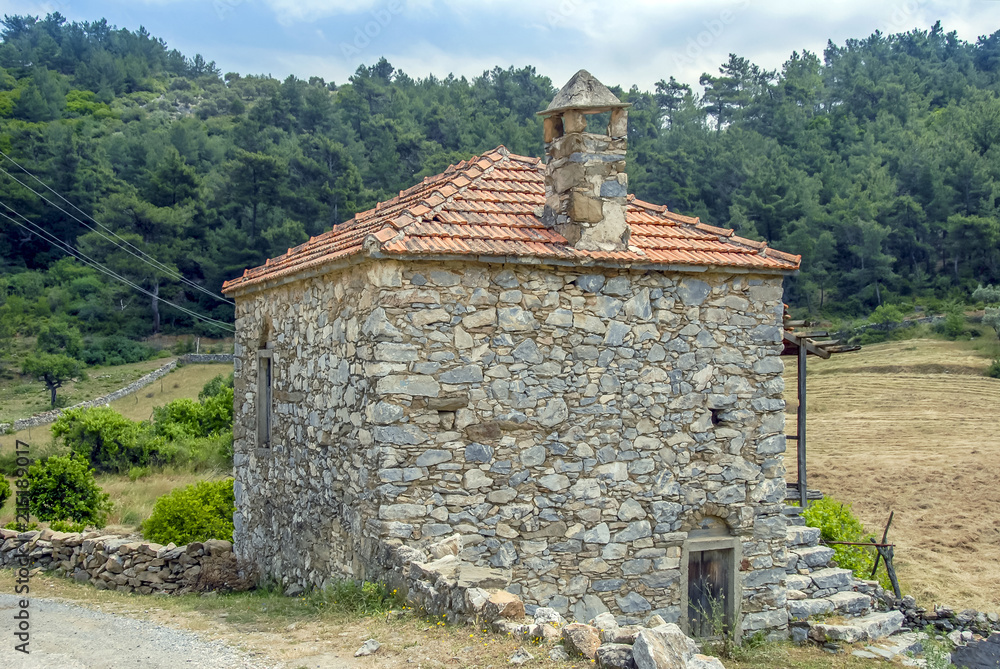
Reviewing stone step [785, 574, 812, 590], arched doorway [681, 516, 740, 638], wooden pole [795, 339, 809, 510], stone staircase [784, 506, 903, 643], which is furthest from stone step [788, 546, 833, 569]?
arched doorway [681, 516, 740, 638]

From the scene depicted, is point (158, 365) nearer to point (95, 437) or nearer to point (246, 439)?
point (95, 437)

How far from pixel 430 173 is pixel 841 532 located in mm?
32461

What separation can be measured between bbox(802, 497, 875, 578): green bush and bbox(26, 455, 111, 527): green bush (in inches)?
503

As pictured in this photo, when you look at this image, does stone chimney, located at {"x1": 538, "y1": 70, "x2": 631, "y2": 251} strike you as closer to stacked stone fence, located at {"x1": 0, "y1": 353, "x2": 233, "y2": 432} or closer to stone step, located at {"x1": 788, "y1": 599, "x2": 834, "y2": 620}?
stone step, located at {"x1": 788, "y1": 599, "x2": 834, "y2": 620}

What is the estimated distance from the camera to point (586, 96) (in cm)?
786

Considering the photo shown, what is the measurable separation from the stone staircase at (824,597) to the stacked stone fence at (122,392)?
23.3 meters

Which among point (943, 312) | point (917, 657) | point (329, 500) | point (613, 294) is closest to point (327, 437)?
point (329, 500)

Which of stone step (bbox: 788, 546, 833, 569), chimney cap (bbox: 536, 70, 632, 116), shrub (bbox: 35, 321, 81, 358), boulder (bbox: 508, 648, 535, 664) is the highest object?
chimney cap (bbox: 536, 70, 632, 116)

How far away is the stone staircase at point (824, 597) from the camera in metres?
8.97

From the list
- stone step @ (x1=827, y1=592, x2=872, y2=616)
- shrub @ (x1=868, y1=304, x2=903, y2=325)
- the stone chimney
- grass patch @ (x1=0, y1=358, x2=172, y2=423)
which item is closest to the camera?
the stone chimney

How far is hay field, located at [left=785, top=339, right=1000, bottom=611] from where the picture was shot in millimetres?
14227

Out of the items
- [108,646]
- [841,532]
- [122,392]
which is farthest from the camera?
[122,392]

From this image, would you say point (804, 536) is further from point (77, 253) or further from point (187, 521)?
point (77, 253)

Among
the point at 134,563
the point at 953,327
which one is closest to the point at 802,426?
the point at 134,563
